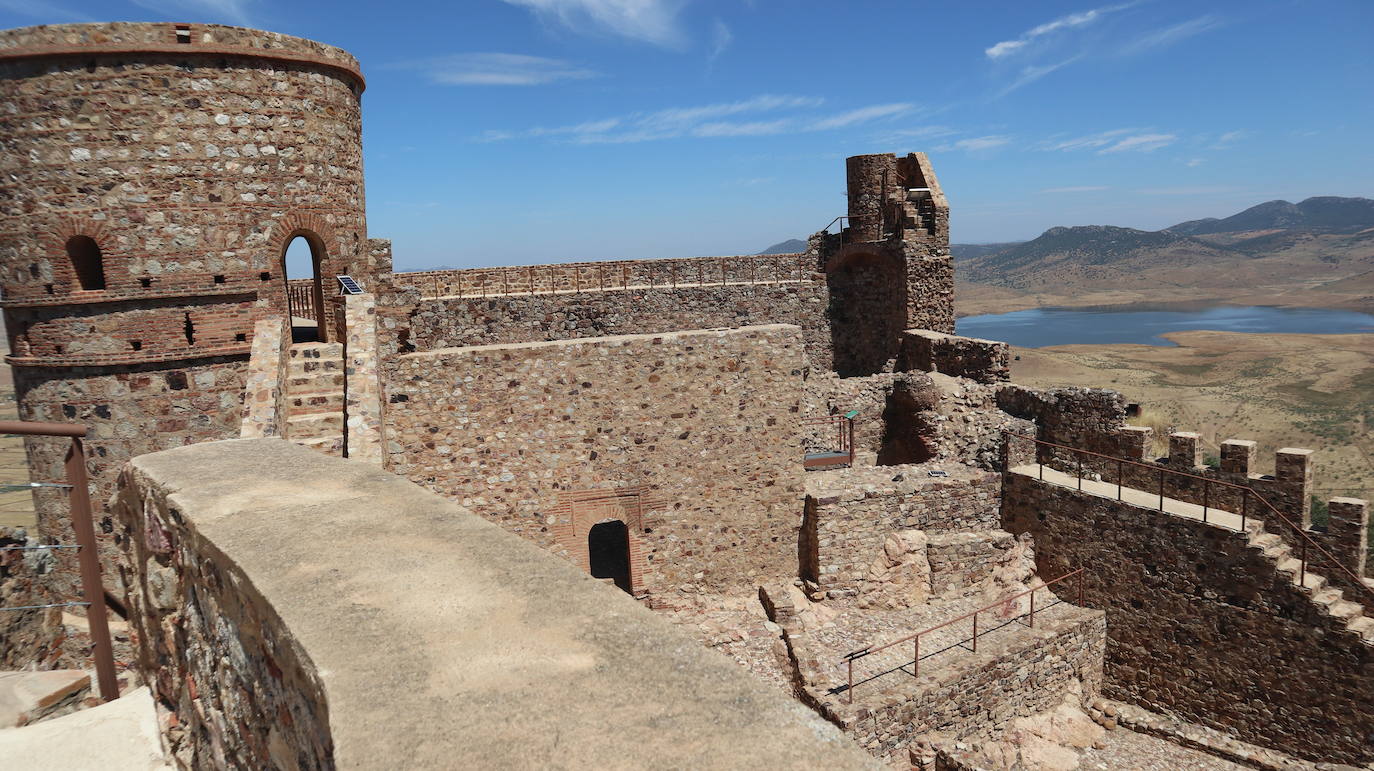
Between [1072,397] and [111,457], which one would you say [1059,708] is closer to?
[1072,397]

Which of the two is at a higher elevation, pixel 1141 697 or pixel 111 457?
pixel 111 457

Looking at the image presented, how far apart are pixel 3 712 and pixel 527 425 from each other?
5.97m

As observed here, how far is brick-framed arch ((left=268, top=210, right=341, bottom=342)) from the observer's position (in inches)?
379

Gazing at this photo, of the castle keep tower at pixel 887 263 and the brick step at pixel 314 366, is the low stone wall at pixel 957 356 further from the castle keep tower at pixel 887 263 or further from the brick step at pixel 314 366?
the brick step at pixel 314 366

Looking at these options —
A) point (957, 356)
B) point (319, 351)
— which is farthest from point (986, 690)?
point (319, 351)

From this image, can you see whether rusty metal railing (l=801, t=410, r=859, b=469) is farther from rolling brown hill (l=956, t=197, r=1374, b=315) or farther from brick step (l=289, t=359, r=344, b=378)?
rolling brown hill (l=956, t=197, r=1374, b=315)

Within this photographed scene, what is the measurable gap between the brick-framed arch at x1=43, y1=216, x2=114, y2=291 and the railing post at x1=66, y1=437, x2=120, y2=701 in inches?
184

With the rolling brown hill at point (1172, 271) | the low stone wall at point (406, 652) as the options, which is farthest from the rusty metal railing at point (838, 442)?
the rolling brown hill at point (1172, 271)

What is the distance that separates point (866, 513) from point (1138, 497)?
4.24m

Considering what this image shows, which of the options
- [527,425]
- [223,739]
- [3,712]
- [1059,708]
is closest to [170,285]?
[527,425]

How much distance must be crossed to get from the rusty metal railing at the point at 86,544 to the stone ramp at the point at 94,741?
0.49 metres

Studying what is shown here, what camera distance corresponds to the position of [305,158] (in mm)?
9695

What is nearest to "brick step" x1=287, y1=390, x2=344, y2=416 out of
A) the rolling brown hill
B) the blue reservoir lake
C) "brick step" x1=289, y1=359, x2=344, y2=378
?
"brick step" x1=289, y1=359, x2=344, y2=378

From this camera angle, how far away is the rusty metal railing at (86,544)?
486cm
